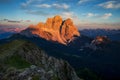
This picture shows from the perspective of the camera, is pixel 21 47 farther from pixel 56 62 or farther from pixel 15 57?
pixel 56 62

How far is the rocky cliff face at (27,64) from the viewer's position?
5459 centimetres

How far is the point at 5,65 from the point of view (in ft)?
214

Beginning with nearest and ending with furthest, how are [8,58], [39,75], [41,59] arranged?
1. [39,75]
2. [8,58]
3. [41,59]

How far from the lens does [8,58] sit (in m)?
71.2

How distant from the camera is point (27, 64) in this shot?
68250mm

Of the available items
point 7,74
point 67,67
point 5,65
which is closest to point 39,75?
point 7,74

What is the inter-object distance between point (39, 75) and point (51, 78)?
3.48 m

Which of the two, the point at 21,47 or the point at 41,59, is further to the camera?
the point at 41,59

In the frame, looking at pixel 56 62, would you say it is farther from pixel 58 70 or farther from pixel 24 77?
pixel 24 77

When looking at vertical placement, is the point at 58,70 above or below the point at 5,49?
below

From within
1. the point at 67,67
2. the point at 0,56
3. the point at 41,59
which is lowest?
the point at 67,67

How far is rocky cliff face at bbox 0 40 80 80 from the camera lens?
54594mm

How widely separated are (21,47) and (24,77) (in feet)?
110

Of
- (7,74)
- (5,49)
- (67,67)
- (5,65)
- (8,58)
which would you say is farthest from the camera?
(67,67)
